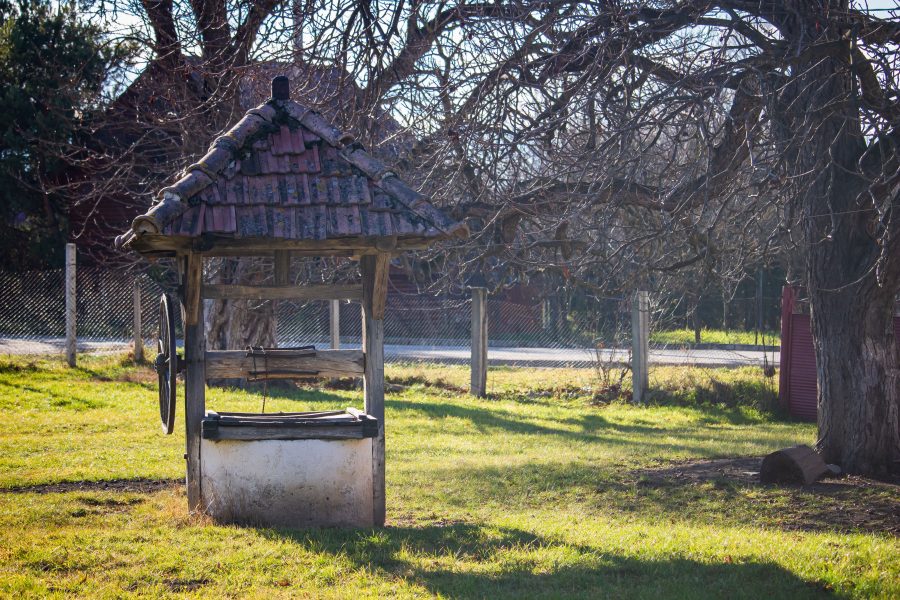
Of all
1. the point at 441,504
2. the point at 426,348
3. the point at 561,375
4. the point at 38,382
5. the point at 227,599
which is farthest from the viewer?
the point at 426,348

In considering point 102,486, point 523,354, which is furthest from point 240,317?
point 523,354

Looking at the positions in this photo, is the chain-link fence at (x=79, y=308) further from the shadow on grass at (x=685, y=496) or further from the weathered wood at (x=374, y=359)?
the weathered wood at (x=374, y=359)

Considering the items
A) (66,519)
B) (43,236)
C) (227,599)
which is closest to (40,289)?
(43,236)

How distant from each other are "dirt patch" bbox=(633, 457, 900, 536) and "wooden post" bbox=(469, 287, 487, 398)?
6512 millimetres

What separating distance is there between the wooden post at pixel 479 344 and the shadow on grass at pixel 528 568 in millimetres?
9277

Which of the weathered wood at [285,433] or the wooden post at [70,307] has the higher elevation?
the wooden post at [70,307]

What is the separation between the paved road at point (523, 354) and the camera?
17359 mm

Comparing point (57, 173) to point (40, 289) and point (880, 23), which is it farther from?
point (880, 23)

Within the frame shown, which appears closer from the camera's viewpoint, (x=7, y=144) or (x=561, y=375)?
(x=561, y=375)

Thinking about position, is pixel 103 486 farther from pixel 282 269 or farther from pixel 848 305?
pixel 848 305

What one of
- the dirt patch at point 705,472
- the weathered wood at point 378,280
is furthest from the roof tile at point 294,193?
the dirt patch at point 705,472

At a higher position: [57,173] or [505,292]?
[57,173]

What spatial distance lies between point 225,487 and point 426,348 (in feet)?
48.7

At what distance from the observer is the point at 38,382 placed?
559 inches
